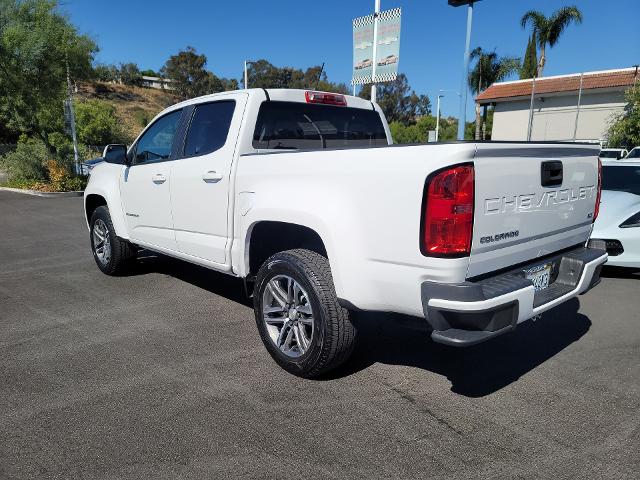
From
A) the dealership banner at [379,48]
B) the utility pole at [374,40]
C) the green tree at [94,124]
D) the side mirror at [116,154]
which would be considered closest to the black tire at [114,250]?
the side mirror at [116,154]

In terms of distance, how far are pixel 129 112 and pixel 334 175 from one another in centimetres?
7120

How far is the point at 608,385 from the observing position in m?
3.25

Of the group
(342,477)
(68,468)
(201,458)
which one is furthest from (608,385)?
(68,468)

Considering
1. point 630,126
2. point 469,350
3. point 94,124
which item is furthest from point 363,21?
point 94,124

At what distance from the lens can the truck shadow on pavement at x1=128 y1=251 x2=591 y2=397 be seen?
10.8 ft

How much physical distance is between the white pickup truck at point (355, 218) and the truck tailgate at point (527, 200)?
11 millimetres

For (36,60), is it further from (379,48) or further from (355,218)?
(355,218)

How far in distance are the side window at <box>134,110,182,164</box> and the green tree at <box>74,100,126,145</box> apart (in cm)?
3942

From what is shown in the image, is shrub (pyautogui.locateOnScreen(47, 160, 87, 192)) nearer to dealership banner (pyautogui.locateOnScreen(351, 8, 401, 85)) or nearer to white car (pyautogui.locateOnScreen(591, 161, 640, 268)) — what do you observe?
dealership banner (pyautogui.locateOnScreen(351, 8, 401, 85))

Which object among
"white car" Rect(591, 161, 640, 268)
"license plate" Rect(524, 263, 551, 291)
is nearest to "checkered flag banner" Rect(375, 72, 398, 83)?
"white car" Rect(591, 161, 640, 268)

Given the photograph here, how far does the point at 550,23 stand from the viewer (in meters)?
40.7

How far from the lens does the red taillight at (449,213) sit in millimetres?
2463

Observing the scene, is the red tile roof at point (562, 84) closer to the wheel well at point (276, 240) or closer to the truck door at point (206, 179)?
the truck door at point (206, 179)

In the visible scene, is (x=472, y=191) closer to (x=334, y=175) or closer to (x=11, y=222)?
(x=334, y=175)
